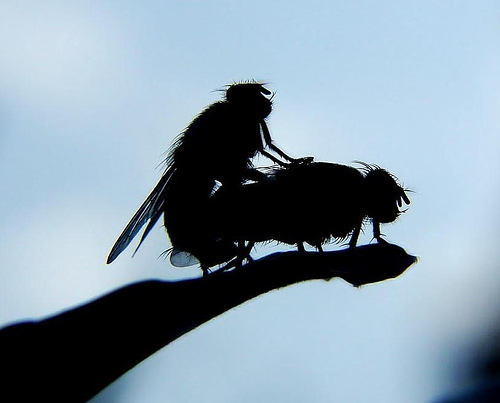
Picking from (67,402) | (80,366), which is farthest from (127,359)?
(67,402)

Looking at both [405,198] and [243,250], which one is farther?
[405,198]

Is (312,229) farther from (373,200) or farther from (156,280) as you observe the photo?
(156,280)

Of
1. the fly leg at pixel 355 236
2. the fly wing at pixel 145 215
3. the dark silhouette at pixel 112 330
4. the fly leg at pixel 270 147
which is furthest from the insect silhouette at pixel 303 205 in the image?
the dark silhouette at pixel 112 330

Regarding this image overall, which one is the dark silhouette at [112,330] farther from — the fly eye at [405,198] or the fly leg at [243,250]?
the fly eye at [405,198]

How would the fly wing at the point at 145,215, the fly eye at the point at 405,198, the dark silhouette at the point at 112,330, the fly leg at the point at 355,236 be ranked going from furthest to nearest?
the fly wing at the point at 145,215 < the fly eye at the point at 405,198 < the fly leg at the point at 355,236 < the dark silhouette at the point at 112,330

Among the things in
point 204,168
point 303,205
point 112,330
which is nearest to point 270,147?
point 204,168

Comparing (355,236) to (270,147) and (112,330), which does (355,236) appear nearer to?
(270,147)
